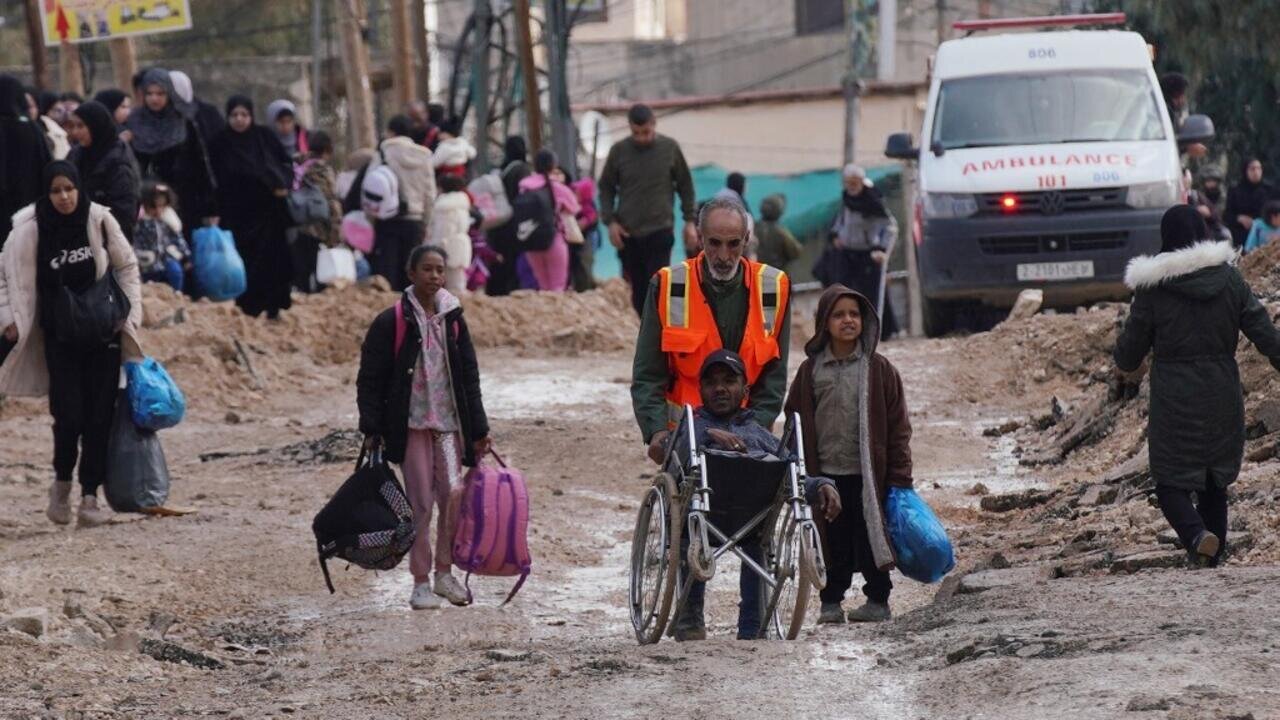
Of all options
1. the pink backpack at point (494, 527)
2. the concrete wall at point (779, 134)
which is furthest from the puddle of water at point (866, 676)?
the concrete wall at point (779, 134)

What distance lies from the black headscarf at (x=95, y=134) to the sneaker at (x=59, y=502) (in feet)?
5.73

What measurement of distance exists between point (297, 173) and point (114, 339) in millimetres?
7663

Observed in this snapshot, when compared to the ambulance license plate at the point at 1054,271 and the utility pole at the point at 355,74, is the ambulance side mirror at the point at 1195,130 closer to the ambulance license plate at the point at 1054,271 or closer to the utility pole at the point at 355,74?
the ambulance license plate at the point at 1054,271

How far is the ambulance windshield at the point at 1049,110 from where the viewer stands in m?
18.9

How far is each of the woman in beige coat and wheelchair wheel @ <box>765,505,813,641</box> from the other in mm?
4638

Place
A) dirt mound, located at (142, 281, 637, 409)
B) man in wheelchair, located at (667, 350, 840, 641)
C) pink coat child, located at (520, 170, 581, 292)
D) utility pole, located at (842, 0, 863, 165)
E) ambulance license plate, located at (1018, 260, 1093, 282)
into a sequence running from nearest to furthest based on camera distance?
man in wheelchair, located at (667, 350, 840, 641)
dirt mound, located at (142, 281, 637, 409)
ambulance license plate, located at (1018, 260, 1093, 282)
pink coat child, located at (520, 170, 581, 292)
utility pole, located at (842, 0, 863, 165)

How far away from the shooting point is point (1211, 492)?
884cm

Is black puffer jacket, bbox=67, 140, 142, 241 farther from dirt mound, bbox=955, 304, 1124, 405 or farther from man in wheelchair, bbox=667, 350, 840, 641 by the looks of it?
dirt mound, bbox=955, 304, 1124, 405

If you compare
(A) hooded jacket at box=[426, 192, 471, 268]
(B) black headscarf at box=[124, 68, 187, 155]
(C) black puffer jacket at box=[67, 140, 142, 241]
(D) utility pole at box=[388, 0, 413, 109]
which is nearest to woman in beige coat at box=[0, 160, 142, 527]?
(C) black puffer jacket at box=[67, 140, 142, 241]

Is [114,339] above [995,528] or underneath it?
above

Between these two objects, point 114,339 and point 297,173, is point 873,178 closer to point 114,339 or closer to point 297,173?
point 297,173

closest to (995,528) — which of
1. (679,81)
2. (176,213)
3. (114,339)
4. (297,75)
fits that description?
(114,339)

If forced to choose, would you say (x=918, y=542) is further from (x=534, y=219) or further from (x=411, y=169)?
(x=534, y=219)

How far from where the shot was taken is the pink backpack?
9664mm
